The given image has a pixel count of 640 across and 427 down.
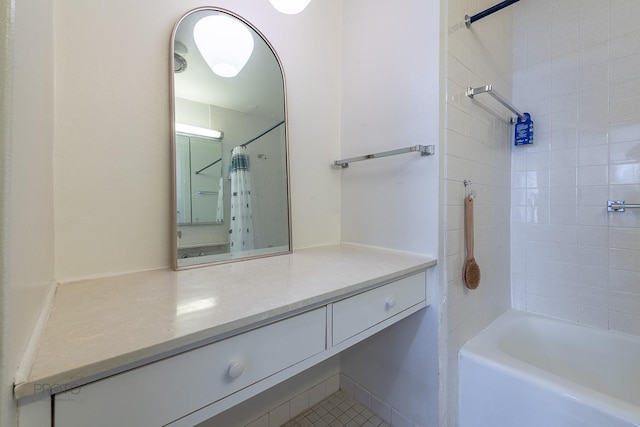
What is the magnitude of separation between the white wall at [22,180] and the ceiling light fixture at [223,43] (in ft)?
1.46

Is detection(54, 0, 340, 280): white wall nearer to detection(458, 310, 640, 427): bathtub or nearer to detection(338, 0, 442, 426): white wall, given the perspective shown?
detection(338, 0, 442, 426): white wall

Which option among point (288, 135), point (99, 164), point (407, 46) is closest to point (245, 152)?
point (288, 135)

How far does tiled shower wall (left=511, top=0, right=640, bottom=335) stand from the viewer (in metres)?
1.36

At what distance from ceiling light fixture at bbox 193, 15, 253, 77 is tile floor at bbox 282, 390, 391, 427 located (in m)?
1.63

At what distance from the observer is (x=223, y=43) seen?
1.07m

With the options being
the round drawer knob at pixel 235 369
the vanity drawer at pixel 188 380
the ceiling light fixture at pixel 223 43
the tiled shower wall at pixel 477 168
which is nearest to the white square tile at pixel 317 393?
the tiled shower wall at pixel 477 168

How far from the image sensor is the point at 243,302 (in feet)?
2.12

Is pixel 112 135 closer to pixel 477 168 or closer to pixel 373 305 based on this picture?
pixel 373 305

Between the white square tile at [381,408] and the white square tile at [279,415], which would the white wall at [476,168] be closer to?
the white square tile at [381,408]

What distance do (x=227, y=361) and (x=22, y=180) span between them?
1.58 feet

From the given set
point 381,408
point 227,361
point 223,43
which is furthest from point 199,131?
point 381,408

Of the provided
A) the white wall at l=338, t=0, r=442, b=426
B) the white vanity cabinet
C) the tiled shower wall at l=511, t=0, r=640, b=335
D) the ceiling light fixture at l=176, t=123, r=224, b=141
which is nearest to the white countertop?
the white vanity cabinet

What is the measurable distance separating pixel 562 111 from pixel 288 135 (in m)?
1.61

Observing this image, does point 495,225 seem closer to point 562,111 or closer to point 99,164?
point 562,111
